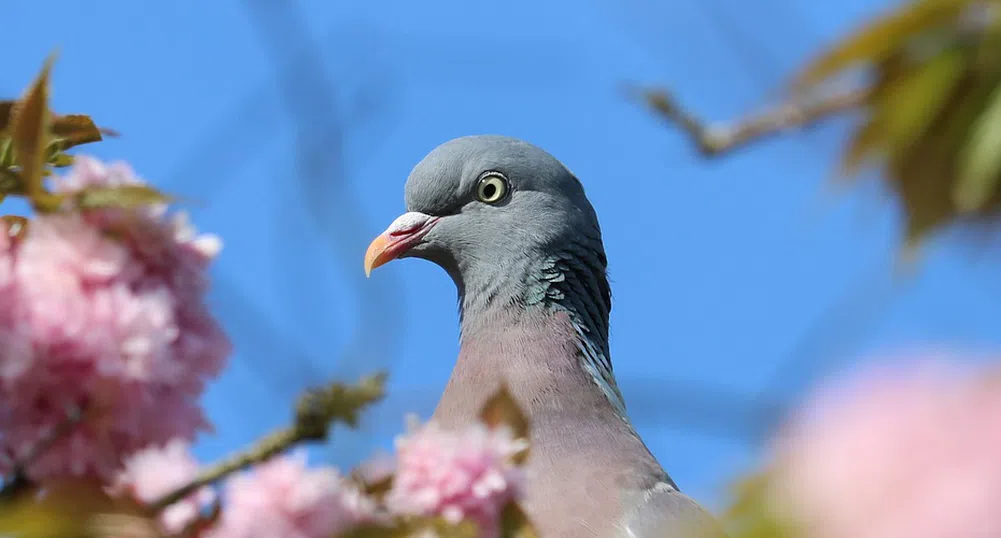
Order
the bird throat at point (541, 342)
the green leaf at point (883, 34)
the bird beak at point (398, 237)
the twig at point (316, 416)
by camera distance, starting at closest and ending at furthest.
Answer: the twig at point (316, 416) < the green leaf at point (883, 34) < the bird throat at point (541, 342) < the bird beak at point (398, 237)

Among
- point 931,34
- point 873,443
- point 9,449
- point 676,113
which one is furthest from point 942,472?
point 676,113

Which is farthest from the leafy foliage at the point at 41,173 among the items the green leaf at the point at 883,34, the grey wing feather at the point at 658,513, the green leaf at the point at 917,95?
the grey wing feather at the point at 658,513

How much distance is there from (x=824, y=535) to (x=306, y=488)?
0.59 m

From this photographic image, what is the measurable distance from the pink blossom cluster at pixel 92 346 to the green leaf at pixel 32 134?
38 mm

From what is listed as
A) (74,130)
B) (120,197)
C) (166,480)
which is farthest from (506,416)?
(74,130)

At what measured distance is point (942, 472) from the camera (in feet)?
2.94

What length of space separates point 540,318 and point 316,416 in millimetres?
2876

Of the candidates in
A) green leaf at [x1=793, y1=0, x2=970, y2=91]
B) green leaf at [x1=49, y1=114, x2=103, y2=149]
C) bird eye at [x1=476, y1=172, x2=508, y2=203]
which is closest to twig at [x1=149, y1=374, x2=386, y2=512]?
green leaf at [x1=49, y1=114, x2=103, y2=149]

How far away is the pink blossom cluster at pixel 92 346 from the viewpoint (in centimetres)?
132

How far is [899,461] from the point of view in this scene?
36.3 inches

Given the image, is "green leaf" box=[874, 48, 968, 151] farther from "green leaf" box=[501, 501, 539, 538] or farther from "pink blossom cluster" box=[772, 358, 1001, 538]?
"pink blossom cluster" box=[772, 358, 1001, 538]

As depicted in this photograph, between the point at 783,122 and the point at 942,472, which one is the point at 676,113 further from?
the point at 942,472

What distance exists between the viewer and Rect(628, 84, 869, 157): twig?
2912 millimetres

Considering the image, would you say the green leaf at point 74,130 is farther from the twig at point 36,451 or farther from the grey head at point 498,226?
the grey head at point 498,226
